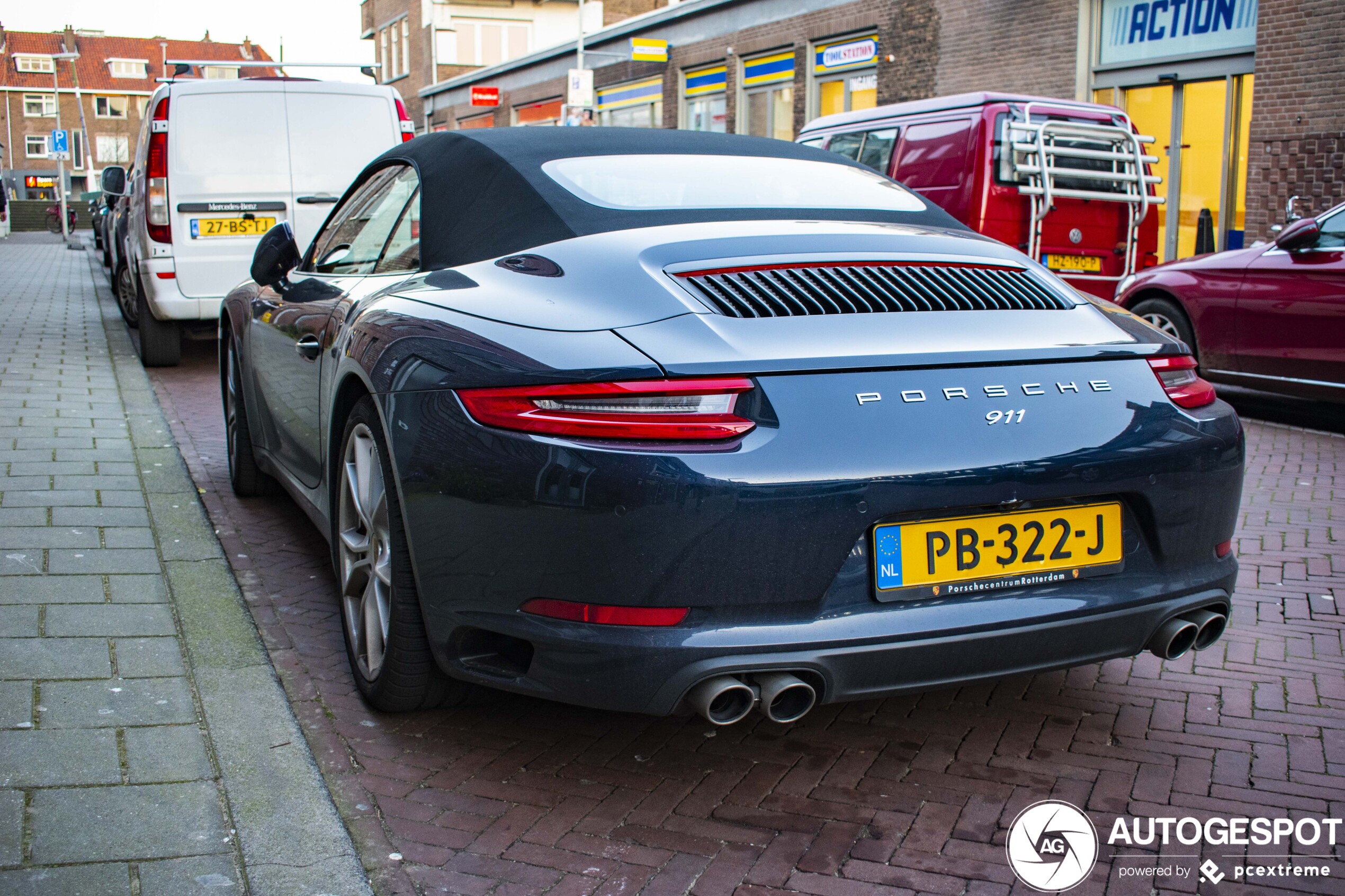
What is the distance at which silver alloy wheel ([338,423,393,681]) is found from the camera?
10.1 feet

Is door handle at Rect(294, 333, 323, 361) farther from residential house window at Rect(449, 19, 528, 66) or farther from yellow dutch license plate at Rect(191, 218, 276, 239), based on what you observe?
residential house window at Rect(449, 19, 528, 66)

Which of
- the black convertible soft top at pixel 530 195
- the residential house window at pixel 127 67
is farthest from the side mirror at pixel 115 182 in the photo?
the residential house window at pixel 127 67

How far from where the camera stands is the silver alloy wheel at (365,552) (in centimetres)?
307

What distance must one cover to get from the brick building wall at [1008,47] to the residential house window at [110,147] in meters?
82.5

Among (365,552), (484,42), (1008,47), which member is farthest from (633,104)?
(365,552)

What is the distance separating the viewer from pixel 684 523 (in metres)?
2.37

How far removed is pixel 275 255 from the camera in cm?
436

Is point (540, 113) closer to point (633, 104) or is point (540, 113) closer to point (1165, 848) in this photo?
point (633, 104)

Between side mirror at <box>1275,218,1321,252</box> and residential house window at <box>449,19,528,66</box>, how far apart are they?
4566cm

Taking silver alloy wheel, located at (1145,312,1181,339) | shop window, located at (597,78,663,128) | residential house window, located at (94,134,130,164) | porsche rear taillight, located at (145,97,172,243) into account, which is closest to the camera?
silver alloy wheel, located at (1145,312,1181,339)

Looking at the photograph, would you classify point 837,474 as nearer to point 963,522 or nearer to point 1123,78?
point 963,522

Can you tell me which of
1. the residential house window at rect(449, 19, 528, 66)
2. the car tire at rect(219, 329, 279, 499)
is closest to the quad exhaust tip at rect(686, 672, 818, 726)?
the car tire at rect(219, 329, 279, 499)

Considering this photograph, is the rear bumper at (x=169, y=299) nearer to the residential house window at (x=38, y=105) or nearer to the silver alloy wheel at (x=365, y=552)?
the silver alloy wheel at (x=365, y=552)

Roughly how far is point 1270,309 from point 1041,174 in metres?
2.88
